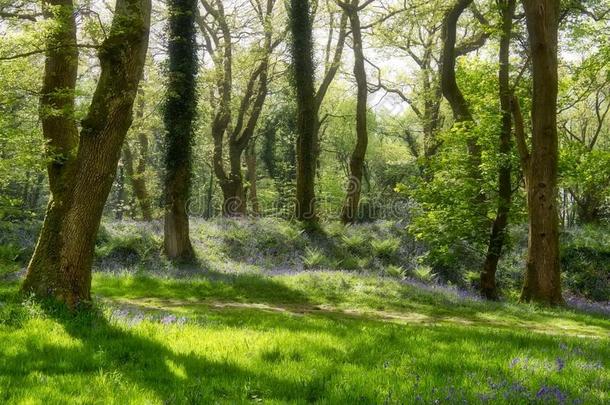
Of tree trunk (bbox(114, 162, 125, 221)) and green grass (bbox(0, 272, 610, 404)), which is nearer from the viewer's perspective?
green grass (bbox(0, 272, 610, 404))

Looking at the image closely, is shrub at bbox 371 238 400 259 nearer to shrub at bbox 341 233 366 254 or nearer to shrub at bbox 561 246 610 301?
shrub at bbox 341 233 366 254

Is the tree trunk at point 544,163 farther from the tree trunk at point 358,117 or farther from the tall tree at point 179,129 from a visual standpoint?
the tree trunk at point 358,117

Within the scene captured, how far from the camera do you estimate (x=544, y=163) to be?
1393 centimetres

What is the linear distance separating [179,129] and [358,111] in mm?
10929

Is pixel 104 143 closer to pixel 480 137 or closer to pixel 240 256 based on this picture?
pixel 480 137

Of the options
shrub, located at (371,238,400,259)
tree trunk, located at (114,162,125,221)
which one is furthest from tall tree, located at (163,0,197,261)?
tree trunk, located at (114,162,125,221)

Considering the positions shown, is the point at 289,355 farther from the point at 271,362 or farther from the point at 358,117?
the point at 358,117

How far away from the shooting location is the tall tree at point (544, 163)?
13.8 meters

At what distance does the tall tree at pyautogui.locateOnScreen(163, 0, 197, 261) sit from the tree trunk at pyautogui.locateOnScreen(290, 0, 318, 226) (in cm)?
561

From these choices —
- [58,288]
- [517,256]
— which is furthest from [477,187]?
[58,288]

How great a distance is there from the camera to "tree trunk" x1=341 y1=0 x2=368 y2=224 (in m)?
24.9

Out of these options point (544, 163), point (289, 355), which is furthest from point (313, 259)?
point (289, 355)

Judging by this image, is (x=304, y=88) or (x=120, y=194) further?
(x=120, y=194)

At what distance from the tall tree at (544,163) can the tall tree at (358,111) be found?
1176 cm
